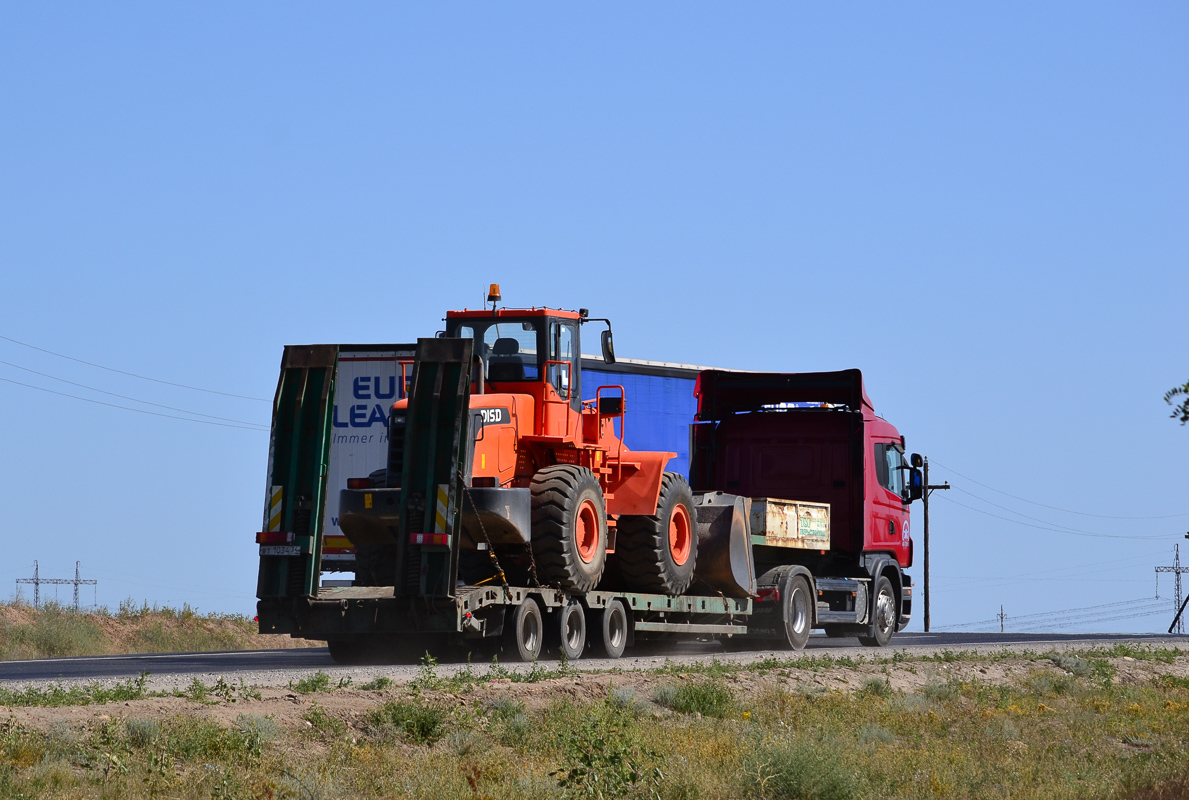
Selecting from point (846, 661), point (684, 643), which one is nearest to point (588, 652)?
point (846, 661)

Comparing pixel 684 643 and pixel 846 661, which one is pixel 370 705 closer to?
pixel 846 661

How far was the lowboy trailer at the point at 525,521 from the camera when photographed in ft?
53.6

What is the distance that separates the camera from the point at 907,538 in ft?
83.5

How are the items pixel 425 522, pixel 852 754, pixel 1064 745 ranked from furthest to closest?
pixel 425 522 → pixel 1064 745 → pixel 852 754

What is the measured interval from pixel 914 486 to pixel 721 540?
216 inches

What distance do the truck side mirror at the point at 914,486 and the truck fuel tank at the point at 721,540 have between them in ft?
16.2

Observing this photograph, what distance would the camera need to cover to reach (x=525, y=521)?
658 inches

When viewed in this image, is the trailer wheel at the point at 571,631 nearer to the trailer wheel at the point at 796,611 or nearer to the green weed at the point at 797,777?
the trailer wheel at the point at 796,611

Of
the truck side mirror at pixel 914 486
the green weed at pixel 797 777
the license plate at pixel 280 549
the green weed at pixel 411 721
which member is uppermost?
the truck side mirror at pixel 914 486

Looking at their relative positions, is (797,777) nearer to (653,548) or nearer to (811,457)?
(653,548)

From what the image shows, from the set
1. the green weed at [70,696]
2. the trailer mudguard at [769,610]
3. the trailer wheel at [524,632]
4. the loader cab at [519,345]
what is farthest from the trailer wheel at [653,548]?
the green weed at [70,696]

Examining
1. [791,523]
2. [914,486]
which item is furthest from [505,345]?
[914,486]

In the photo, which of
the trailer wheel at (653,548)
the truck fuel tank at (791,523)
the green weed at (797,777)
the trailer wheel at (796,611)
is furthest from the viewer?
the trailer wheel at (796,611)

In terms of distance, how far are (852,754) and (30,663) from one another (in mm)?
12513
